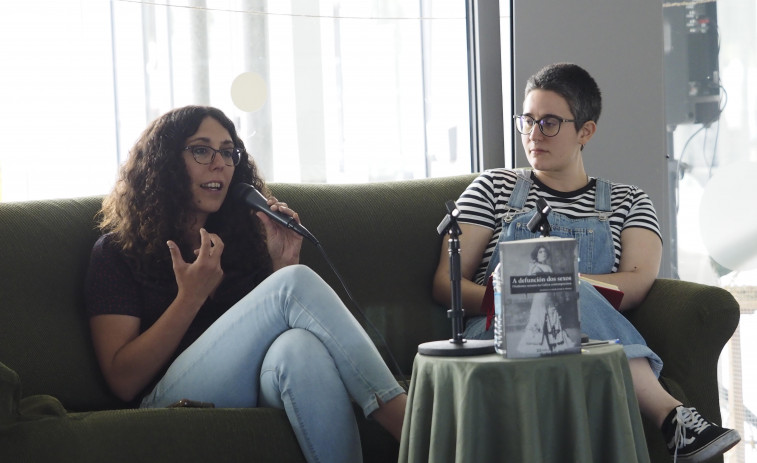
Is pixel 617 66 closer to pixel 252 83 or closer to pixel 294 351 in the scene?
pixel 252 83

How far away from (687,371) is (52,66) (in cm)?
218

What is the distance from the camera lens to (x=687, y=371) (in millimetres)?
2148

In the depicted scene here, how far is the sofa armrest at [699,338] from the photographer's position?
2.13m

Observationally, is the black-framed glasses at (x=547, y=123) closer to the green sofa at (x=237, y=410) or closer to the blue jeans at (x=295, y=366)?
the green sofa at (x=237, y=410)

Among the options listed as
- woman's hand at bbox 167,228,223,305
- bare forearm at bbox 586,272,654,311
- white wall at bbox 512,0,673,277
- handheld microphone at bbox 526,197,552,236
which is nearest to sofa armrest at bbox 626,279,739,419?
bare forearm at bbox 586,272,654,311

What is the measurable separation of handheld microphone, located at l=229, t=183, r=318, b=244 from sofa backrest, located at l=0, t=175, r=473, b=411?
307mm

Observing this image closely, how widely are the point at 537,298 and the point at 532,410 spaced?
0.63 feet

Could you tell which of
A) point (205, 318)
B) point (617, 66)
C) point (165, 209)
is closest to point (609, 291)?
point (205, 318)

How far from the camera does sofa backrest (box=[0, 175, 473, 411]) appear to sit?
2.11 m

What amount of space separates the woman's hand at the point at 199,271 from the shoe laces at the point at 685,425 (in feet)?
3.74

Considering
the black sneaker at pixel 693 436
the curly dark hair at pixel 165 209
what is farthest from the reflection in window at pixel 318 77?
the black sneaker at pixel 693 436

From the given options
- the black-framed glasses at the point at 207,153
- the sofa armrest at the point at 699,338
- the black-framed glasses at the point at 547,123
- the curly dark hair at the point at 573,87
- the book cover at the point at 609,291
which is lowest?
the sofa armrest at the point at 699,338

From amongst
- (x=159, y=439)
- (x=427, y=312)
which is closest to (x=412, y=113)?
(x=427, y=312)

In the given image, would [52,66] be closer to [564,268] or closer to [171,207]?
[171,207]
